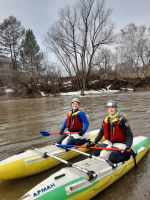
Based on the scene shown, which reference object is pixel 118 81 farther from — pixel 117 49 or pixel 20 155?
pixel 20 155

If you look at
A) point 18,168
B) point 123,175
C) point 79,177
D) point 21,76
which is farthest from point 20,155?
point 21,76

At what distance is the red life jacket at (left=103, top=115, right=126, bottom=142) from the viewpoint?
9.49ft

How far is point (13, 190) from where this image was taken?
2607mm

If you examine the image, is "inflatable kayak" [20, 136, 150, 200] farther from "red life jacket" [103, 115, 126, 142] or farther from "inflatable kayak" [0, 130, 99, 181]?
"inflatable kayak" [0, 130, 99, 181]

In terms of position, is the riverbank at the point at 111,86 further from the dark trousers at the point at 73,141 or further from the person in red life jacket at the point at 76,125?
the dark trousers at the point at 73,141

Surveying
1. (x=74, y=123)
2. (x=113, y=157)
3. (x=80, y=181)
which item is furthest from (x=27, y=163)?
(x=113, y=157)

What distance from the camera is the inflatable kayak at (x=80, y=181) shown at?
1.97m

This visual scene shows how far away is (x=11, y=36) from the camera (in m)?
27.8

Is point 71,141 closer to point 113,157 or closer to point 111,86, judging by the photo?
point 113,157

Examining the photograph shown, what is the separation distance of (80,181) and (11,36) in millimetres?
30817

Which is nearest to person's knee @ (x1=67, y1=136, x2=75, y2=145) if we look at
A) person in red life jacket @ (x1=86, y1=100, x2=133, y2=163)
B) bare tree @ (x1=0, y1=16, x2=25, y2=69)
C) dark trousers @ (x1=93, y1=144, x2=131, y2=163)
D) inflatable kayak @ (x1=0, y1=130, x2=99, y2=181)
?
inflatable kayak @ (x1=0, y1=130, x2=99, y2=181)

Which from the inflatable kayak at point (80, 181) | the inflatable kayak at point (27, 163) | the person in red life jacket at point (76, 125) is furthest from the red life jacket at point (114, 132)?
the inflatable kayak at point (27, 163)

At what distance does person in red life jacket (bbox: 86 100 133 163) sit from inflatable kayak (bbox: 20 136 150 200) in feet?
0.50

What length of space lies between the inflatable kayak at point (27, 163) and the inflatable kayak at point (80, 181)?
840 mm
